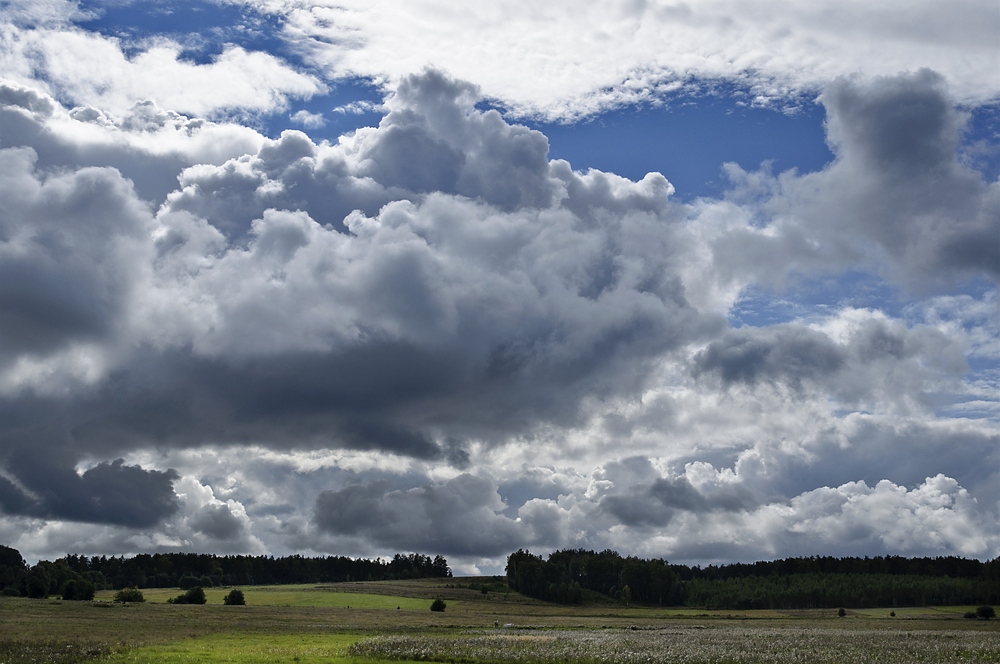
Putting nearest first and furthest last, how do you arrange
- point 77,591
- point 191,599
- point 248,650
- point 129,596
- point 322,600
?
point 248,650 → point 129,596 → point 191,599 → point 77,591 → point 322,600

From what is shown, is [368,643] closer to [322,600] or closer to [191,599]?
[191,599]

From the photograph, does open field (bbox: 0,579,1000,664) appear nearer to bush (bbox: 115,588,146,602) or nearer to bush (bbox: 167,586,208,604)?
bush (bbox: 115,588,146,602)

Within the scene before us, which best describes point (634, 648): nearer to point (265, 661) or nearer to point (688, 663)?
point (688, 663)

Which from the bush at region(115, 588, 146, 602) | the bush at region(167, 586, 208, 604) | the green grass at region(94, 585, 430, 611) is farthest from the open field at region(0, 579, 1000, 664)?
the green grass at region(94, 585, 430, 611)

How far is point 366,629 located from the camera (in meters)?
103

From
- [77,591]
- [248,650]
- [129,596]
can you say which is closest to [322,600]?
[129,596]

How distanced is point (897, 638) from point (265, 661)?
212 ft

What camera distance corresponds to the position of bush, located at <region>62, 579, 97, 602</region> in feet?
537

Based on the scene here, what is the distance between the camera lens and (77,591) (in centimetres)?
16425

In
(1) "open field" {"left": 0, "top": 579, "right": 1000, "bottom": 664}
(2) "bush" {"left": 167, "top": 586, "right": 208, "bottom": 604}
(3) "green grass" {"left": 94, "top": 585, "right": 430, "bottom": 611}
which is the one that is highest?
(1) "open field" {"left": 0, "top": 579, "right": 1000, "bottom": 664}

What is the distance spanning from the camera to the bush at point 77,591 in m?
164

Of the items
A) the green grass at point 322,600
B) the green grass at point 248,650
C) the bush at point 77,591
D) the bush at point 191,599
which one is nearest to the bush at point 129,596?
the green grass at point 322,600

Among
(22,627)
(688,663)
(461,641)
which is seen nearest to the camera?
(688,663)

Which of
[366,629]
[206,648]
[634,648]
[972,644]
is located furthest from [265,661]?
[972,644]
